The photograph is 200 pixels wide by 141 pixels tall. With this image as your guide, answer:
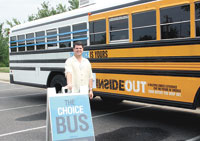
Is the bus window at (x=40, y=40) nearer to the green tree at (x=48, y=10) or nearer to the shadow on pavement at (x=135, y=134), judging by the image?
the shadow on pavement at (x=135, y=134)

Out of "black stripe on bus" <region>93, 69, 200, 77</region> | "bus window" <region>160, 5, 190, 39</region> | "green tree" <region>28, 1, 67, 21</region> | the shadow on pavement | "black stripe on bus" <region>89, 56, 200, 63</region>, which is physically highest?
"green tree" <region>28, 1, 67, 21</region>

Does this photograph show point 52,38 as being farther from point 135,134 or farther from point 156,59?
point 135,134

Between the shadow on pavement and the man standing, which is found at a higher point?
the man standing

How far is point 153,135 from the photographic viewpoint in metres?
5.16

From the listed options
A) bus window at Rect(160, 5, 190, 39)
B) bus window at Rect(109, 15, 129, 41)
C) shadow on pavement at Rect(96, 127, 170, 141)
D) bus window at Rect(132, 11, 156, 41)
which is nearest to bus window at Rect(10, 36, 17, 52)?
bus window at Rect(109, 15, 129, 41)

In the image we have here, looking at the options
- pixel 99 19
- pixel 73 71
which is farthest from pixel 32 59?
pixel 73 71

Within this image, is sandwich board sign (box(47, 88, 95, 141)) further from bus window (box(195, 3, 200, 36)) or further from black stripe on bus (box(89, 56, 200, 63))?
bus window (box(195, 3, 200, 36))

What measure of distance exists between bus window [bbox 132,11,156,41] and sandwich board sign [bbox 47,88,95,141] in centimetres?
223

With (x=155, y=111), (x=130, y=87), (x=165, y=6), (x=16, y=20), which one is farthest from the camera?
(x=16, y=20)

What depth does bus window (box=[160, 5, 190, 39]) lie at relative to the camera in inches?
187

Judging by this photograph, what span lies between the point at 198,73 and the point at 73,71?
6.85ft

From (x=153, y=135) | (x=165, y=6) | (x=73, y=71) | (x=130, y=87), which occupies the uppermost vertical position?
(x=165, y=6)

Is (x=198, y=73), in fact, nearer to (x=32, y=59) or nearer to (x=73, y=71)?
(x=73, y=71)

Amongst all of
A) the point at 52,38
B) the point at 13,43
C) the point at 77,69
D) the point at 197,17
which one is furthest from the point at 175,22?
the point at 13,43
